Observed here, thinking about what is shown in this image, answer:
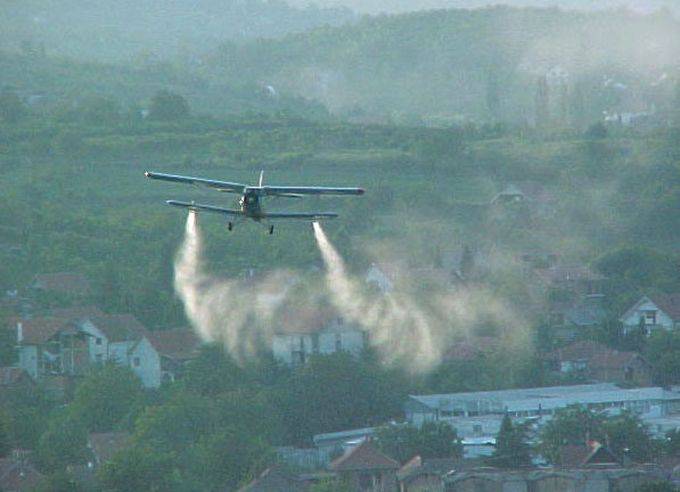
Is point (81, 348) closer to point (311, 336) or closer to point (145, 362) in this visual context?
point (145, 362)

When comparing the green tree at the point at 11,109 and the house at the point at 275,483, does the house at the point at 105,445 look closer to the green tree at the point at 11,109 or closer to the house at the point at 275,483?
the house at the point at 275,483

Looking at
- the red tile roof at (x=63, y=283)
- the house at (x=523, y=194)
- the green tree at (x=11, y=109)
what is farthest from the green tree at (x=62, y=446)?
the green tree at (x=11, y=109)

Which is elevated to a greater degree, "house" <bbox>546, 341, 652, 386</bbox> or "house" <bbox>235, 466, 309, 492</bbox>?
"house" <bbox>546, 341, 652, 386</bbox>

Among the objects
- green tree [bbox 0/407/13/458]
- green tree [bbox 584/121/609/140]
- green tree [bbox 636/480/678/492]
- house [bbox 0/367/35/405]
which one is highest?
green tree [bbox 584/121/609/140]

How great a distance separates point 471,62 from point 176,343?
10061 cm

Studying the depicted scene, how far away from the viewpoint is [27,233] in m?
73.1

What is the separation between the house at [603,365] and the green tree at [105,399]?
12980 mm

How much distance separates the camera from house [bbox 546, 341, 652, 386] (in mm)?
58406

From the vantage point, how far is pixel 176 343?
58.0 meters

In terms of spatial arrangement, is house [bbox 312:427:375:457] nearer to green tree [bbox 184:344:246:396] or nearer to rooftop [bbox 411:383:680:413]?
rooftop [bbox 411:383:680:413]

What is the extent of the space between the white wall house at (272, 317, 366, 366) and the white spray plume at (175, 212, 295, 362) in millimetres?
511

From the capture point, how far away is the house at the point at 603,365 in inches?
2299

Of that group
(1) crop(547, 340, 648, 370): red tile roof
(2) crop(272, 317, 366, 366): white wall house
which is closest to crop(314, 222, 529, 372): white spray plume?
(2) crop(272, 317, 366, 366): white wall house

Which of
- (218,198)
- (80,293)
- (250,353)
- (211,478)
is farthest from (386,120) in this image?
(211,478)
